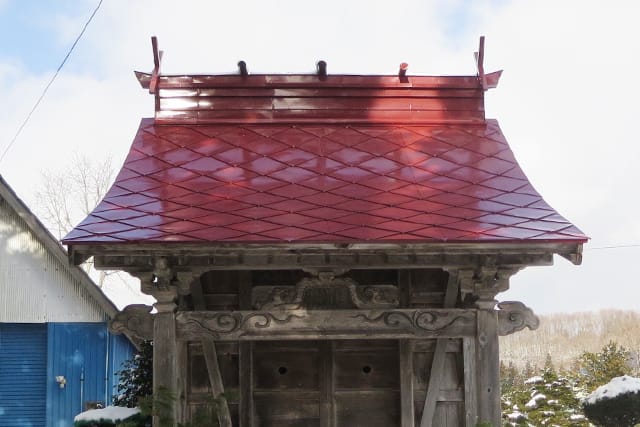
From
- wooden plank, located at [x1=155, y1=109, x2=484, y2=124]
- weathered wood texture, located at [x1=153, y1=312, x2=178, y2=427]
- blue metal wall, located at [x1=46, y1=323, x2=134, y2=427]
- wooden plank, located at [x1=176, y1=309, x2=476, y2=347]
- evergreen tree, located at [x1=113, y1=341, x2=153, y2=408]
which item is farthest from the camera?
blue metal wall, located at [x1=46, y1=323, x2=134, y2=427]

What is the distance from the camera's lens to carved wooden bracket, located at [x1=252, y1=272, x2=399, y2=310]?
24.7ft

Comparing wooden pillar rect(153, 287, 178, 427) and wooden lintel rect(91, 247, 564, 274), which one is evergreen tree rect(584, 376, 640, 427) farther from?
wooden pillar rect(153, 287, 178, 427)

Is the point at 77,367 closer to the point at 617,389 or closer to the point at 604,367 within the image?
the point at 617,389

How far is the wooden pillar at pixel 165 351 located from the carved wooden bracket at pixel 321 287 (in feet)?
2.80

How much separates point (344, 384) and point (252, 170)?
2588 millimetres

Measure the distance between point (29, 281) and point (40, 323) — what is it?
750 millimetres

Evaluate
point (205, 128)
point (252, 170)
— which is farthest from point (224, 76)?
point (252, 170)

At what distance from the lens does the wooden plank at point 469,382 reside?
8.94m

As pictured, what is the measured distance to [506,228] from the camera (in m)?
7.08

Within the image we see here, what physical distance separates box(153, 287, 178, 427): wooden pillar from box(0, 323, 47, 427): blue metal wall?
8.00 metres

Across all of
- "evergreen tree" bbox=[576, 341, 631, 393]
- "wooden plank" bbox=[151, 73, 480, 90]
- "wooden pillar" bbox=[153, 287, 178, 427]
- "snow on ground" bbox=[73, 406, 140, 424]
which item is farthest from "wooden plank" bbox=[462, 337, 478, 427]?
"evergreen tree" bbox=[576, 341, 631, 393]

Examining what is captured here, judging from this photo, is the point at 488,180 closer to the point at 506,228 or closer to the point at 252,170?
the point at 506,228

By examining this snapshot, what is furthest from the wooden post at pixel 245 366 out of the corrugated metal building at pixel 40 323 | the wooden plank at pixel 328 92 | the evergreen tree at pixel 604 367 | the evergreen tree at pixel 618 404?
the evergreen tree at pixel 604 367

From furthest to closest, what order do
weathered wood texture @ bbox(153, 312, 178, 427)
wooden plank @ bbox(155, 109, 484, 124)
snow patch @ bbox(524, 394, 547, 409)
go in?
snow patch @ bbox(524, 394, 547, 409)
wooden plank @ bbox(155, 109, 484, 124)
weathered wood texture @ bbox(153, 312, 178, 427)
